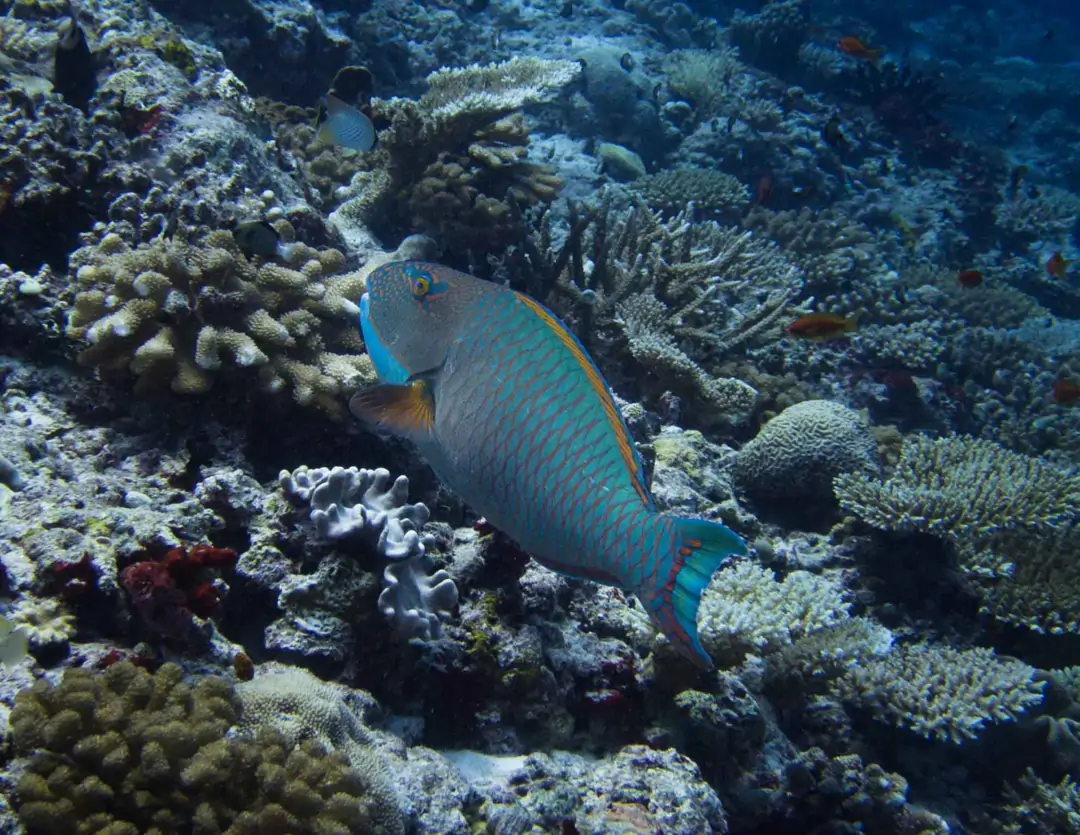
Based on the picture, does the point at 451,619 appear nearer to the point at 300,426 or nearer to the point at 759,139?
the point at 300,426

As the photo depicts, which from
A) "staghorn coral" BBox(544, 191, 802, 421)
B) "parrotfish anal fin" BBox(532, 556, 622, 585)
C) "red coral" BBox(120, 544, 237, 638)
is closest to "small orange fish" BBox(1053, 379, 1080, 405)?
"staghorn coral" BBox(544, 191, 802, 421)

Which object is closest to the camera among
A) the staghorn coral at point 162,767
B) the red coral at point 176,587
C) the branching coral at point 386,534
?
the staghorn coral at point 162,767

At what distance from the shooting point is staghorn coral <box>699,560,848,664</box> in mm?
3562

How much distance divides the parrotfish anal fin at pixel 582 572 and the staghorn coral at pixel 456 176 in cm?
439

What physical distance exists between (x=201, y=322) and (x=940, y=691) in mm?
5034

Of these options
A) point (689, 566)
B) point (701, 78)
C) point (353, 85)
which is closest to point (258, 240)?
point (689, 566)

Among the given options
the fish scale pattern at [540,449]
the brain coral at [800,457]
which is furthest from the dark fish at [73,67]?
the brain coral at [800,457]

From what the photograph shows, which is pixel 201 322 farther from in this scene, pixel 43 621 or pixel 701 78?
pixel 701 78

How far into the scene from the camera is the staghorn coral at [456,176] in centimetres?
554

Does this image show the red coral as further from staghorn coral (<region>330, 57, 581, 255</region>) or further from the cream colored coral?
staghorn coral (<region>330, 57, 581, 255</region>)

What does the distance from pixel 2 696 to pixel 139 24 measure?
6108 millimetres

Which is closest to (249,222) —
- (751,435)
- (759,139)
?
(751,435)

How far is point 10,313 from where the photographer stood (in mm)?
3252

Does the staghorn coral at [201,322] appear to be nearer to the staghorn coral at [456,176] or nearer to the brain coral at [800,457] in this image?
the staghorn coral at [456,176]
